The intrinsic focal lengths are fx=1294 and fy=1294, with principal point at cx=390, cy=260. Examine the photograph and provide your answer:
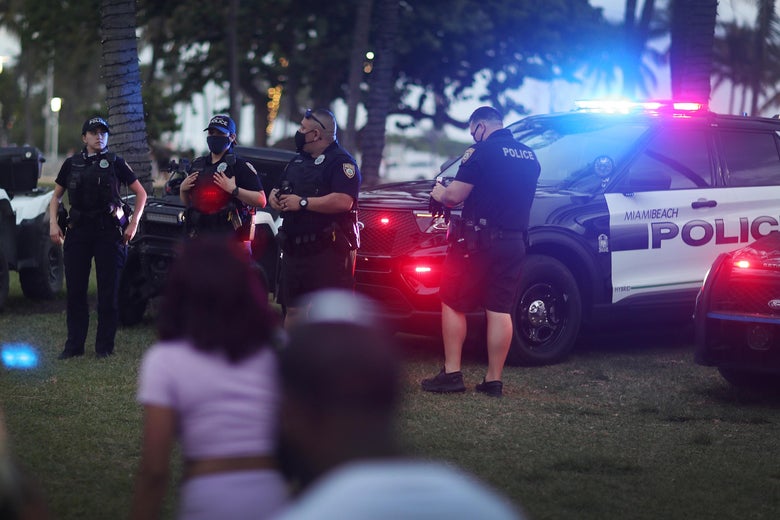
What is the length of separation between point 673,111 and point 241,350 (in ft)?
24.9

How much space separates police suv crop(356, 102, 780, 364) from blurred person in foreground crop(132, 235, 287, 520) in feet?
18.5

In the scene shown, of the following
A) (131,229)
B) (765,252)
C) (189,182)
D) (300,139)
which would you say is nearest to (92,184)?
(131,229)

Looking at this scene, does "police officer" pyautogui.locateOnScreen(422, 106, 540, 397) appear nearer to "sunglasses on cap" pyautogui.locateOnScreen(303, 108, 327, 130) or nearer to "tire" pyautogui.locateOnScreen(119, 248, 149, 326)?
"sunglasses on cap" pyautogui.locateOnScreen(303, 108, 327, 130)

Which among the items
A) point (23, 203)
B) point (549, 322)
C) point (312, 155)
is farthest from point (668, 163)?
point (23, 203)

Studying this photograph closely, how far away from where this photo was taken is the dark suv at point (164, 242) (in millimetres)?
10586

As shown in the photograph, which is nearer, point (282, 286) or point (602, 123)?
point (282, 286)

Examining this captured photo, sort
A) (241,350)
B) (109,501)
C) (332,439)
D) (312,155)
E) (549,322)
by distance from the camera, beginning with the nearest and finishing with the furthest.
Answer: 1. (332,439)
2. (241,350)
3. (109,501)
4. (312,155)
5. (549,322)

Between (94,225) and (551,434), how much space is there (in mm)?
3748

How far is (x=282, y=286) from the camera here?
8.02m

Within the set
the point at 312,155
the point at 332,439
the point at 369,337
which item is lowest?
the point at 332,439

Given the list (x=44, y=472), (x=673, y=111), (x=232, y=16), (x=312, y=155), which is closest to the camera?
(x=44, y=472)

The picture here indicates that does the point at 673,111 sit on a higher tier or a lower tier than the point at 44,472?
higher

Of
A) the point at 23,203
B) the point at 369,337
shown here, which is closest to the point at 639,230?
the point at 23,203

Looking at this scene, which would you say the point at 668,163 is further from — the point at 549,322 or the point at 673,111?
the point at 549,322
